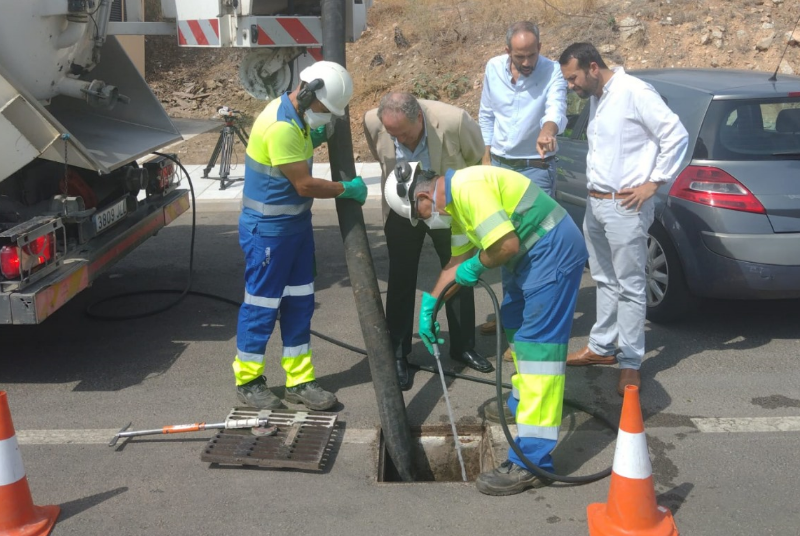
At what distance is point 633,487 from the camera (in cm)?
329

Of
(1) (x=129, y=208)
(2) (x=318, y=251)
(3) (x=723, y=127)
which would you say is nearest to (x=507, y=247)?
(3) (x=723, y=127)

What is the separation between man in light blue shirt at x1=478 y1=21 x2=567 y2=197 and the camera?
17.2 feet

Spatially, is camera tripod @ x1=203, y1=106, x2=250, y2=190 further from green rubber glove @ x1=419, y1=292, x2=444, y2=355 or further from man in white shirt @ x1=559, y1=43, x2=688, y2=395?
green rubber glove @ x1=419, y1=292, x2=444, y2=355

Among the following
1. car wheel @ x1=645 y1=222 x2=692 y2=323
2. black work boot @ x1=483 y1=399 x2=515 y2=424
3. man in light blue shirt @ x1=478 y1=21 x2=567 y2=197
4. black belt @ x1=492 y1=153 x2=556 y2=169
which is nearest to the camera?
black work boot @ x1=483 y1=399 x2=515 y2=424

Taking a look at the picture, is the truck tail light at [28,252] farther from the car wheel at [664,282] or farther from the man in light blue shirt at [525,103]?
the car wheel at [664,282]

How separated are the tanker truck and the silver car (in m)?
2.47

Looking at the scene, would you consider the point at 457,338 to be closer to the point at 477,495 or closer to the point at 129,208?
the point at 477,495

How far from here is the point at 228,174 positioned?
1106 cm

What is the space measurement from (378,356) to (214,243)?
4.39 meters

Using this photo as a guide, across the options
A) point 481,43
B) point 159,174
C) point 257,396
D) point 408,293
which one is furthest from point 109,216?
point 481,43

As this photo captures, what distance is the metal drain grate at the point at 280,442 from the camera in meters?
3.97

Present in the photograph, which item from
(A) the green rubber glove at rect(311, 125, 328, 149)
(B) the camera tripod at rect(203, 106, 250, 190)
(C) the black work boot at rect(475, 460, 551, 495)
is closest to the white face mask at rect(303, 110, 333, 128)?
(A) the green rubber glove at rect(311, 125, 328, 149)

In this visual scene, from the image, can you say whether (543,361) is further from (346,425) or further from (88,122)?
(88,122)

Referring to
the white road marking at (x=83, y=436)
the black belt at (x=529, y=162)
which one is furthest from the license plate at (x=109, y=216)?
the black belt at (x=529, y=162)
